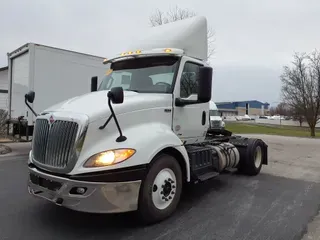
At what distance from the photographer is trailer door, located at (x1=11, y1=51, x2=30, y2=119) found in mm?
10695

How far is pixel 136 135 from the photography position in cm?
420

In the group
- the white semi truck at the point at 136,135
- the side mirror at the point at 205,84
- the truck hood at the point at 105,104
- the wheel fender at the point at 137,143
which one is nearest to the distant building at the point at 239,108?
the white semi truck at the point at 136,135

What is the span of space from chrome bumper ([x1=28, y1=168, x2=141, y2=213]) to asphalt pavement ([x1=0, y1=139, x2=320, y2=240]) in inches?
16.2

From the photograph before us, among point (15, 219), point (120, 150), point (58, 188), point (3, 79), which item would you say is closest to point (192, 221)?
point (120, 150)

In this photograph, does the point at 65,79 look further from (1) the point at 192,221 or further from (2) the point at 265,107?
(2) the point at 265,107

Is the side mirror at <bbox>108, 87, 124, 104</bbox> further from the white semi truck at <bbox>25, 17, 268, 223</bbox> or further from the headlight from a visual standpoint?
the headlight

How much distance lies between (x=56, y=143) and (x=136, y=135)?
105 cm

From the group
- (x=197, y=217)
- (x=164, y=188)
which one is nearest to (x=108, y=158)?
(x=164, y=188)

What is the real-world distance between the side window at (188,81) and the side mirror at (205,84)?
0.34 m

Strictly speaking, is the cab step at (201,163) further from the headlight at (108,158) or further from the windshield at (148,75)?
the headlight at (108,158)

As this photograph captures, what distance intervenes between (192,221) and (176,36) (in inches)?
131

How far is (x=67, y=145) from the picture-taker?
12.8ft

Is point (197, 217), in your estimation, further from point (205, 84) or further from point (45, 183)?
point (45, 183)

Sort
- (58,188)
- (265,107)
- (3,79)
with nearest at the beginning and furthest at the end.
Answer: (58,188)
(3,79)
(265,107)
